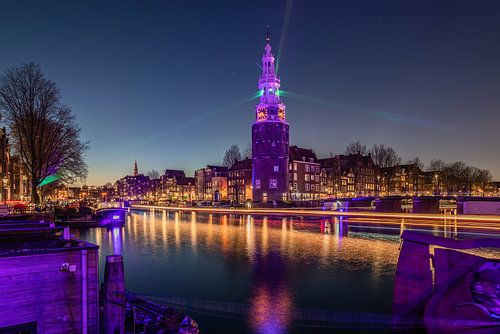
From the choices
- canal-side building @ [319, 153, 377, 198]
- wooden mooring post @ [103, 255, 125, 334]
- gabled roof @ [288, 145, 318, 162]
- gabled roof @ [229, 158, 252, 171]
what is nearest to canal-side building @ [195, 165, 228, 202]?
gabled roof @ [229, 158, 252, 171]

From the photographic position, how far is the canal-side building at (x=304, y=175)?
362 feet

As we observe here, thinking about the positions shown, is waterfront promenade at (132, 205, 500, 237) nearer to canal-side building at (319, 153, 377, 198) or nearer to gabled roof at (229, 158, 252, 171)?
gabled roof at (229, 158, 252, 171)

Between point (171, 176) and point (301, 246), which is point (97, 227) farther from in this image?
point (171, 176)

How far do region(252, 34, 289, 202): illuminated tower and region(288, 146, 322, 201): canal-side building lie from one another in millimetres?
16641

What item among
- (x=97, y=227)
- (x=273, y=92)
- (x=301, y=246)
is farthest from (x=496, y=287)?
(x=273, y=92)

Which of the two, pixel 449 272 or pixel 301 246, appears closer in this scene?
pixel 449 272

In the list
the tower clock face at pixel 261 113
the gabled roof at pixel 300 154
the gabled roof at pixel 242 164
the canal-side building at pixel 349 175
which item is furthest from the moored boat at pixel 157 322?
the canal-side building at pixel 349 175

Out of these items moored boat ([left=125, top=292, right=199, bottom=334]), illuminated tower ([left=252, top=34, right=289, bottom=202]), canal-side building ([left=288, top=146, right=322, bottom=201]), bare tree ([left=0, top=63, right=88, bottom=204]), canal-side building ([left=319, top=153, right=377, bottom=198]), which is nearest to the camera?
moored boat ([left=125, top=292, right=199, bottom=334])

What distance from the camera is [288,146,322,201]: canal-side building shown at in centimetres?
11019

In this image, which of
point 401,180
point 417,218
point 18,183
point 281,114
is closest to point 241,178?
point 281,114

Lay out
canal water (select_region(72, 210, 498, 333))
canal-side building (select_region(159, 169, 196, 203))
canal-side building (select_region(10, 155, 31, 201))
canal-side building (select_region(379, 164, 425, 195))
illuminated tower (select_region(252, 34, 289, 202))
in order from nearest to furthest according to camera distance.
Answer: canal water (select_region(72, 210, 498, 333))
canal-side building (select_region(10, 155, 31, 201))
illuminated tower (select_region(252, 34, 289, 202))
canal-side building (select_region(379, 164, 425, 195))
canal-side building (select_region(159, 169, 196, 203))

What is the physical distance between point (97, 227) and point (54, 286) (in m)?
45.1

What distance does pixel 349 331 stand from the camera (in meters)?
14.3

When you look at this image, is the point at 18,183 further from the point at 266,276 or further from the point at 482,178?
the point at 482,178
